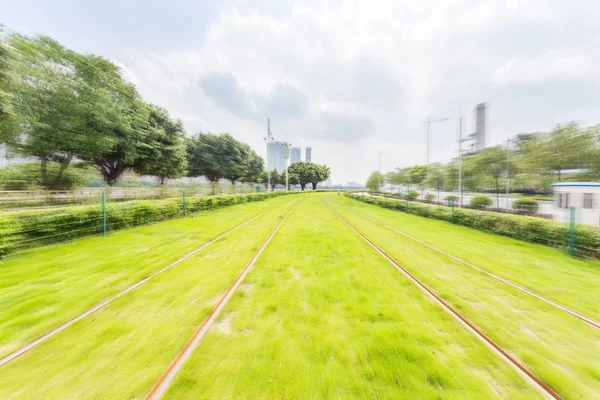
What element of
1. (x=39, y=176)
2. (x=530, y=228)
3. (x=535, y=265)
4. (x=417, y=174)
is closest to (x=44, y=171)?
(x=39, y=176)

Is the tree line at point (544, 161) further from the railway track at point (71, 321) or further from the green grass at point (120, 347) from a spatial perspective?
the railway track at point (71, 321)

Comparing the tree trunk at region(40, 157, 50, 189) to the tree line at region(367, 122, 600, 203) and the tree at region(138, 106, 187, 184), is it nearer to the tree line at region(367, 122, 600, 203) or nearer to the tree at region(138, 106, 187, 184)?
the tree at region(138, 106, 187, 184)

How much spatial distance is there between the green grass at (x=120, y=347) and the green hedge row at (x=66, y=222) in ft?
17.1

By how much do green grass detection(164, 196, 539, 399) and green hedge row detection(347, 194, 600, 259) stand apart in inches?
265

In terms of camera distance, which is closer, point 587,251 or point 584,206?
point 587,251

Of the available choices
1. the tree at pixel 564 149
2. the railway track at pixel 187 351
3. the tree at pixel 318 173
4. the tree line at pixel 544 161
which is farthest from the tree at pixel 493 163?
the tree at pixel 318 173

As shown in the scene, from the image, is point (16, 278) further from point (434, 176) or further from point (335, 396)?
point (434, 176)

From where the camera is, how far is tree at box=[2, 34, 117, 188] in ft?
42.8

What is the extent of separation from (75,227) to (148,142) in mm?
16375

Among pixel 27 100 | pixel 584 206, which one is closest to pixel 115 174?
pixel 27 100

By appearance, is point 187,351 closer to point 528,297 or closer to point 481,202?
point 528,297

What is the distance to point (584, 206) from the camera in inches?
383

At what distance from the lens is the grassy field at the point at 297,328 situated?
6.57ft

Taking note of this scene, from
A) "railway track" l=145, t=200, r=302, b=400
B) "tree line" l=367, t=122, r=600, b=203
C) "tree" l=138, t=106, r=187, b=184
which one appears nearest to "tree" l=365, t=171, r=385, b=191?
"tree line" l=367, t=122, r=600, b=203
